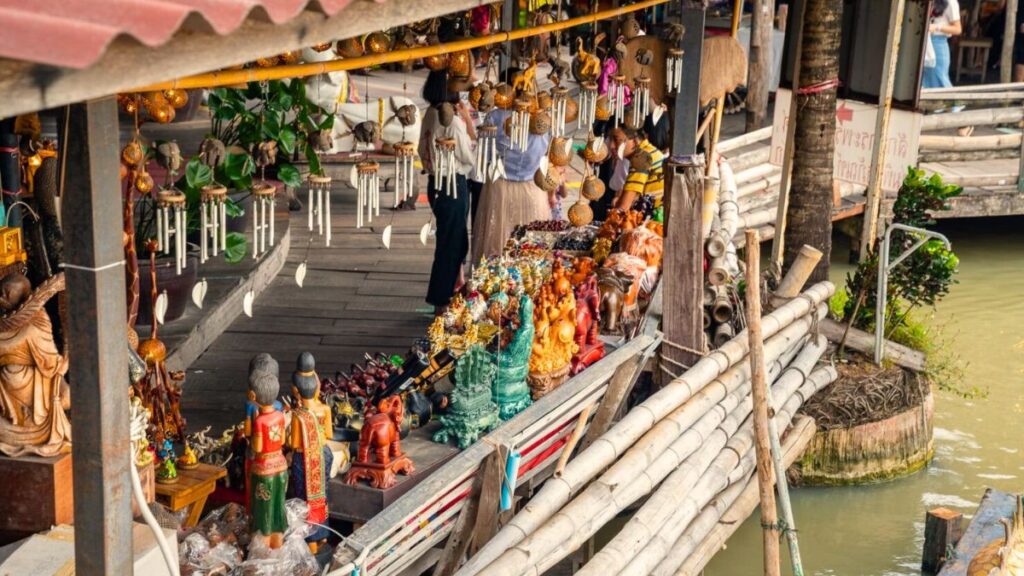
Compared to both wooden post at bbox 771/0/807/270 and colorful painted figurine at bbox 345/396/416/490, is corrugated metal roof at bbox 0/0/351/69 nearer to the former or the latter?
colorful painted figurine at bbox 345/396/416/490

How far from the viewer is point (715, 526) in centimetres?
645

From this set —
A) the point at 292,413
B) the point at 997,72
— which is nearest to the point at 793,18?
the point at 292,413

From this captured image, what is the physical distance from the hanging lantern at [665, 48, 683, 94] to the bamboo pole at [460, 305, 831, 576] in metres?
1.32

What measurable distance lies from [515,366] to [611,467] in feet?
1.89

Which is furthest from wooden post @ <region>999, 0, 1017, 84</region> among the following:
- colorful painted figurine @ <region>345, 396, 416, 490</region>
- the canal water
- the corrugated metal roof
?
the corrugated metal roof

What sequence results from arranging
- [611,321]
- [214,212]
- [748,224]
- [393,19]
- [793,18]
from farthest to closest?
[748,224] → [793,18] → [611,321] → [214,212] → [393,19]

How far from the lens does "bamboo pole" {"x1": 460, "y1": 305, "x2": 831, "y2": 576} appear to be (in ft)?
15.4

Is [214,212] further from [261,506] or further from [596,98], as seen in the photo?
[596,98]

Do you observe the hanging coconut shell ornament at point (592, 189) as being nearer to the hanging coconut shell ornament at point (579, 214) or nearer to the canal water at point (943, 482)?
the hanging coconut shell ornament at point (579, 214)

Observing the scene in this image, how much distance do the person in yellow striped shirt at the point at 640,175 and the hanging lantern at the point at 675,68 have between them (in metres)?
0.85

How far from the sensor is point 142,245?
7.74 m

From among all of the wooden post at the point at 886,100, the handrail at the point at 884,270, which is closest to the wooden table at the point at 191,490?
the handrail at the point at 884,270

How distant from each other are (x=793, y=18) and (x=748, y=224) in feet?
9.55

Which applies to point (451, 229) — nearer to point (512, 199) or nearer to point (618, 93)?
point (512, 199)
